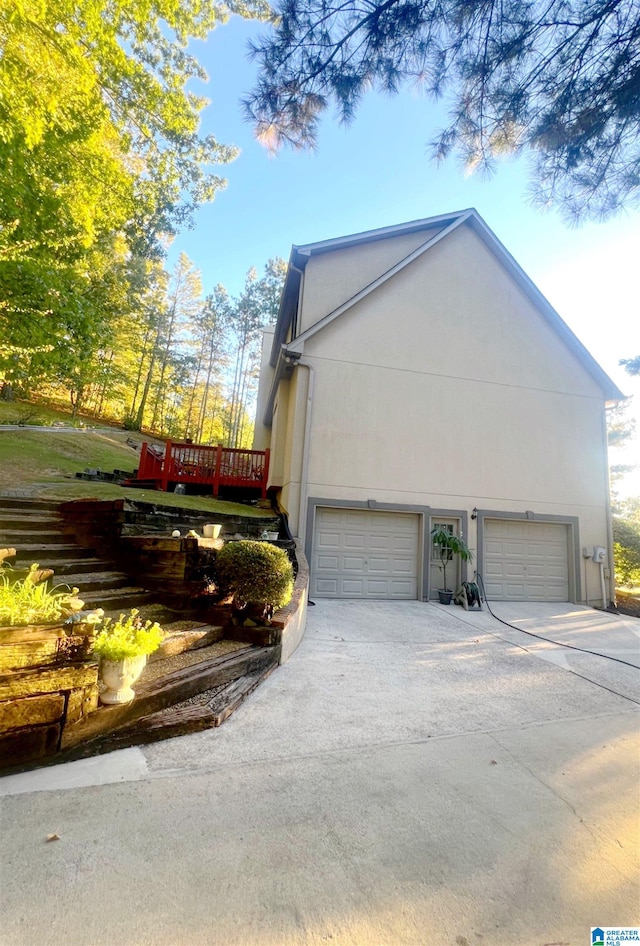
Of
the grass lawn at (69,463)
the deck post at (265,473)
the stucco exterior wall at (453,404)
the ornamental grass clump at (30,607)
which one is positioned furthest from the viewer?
the deck post at (265,473)

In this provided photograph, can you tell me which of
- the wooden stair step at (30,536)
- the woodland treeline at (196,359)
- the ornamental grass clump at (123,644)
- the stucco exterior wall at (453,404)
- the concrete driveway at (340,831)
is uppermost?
the woodland treeline at (196,359)

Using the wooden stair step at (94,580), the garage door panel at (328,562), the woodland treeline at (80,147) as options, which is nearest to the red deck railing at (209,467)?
the woodland treeline at (80,147)

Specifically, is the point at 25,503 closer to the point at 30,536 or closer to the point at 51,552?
the point at 30,536

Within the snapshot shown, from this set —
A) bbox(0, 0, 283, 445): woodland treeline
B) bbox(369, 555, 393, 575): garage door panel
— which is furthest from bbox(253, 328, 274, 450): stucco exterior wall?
bbox(369, 555, 393, 575): garage door panel

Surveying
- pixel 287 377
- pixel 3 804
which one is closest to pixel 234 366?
pixel 287 377

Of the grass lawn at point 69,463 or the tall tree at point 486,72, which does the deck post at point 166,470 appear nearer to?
the grass lawn at point 69,463

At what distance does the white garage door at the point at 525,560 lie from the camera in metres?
9.13

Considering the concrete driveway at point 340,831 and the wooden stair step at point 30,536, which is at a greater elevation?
the wooden stair step at point 30,536

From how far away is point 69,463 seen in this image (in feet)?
43.4

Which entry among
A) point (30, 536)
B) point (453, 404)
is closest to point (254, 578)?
point (30, 536)

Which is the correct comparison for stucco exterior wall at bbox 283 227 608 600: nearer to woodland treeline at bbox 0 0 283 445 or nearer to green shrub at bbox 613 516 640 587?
green shrub at bbox 613 516 640 587

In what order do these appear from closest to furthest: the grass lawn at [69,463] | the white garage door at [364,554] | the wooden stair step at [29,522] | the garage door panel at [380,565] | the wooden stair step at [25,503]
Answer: the wooden stair step at [29,522], the wooden stair step at [25,503], the grass lawn at [69,463], the white garage door at [364,554], the garage door panel at [380,565]

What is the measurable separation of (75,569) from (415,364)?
802 cm

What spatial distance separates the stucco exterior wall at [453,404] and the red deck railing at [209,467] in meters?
2.39
